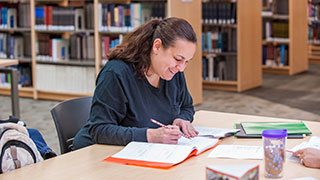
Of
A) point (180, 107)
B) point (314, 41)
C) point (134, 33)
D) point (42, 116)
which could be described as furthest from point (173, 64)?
point (314, 41)

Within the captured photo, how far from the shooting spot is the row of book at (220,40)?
24.6 feet

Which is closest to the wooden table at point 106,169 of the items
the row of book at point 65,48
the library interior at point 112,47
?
the library interior at point 112,47

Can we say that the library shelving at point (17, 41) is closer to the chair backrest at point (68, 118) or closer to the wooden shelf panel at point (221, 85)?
the wooden shelf panel at point (221, 85)

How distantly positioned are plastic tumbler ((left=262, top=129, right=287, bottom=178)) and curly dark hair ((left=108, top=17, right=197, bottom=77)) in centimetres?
73

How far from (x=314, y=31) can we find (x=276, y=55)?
1.76 meters

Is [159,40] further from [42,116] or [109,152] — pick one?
[42,116]

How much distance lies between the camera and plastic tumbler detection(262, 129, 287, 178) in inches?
67.5

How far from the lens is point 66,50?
6.92m

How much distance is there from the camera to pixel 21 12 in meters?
7.20

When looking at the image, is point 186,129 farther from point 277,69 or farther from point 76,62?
point 277,69

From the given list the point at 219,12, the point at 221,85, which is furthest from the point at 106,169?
the point at 221,85

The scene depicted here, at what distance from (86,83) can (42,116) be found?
3.12ft

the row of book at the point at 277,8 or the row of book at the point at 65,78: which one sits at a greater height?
the row of book at the point at 277,8

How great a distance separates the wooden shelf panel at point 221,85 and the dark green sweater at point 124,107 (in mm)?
5097
